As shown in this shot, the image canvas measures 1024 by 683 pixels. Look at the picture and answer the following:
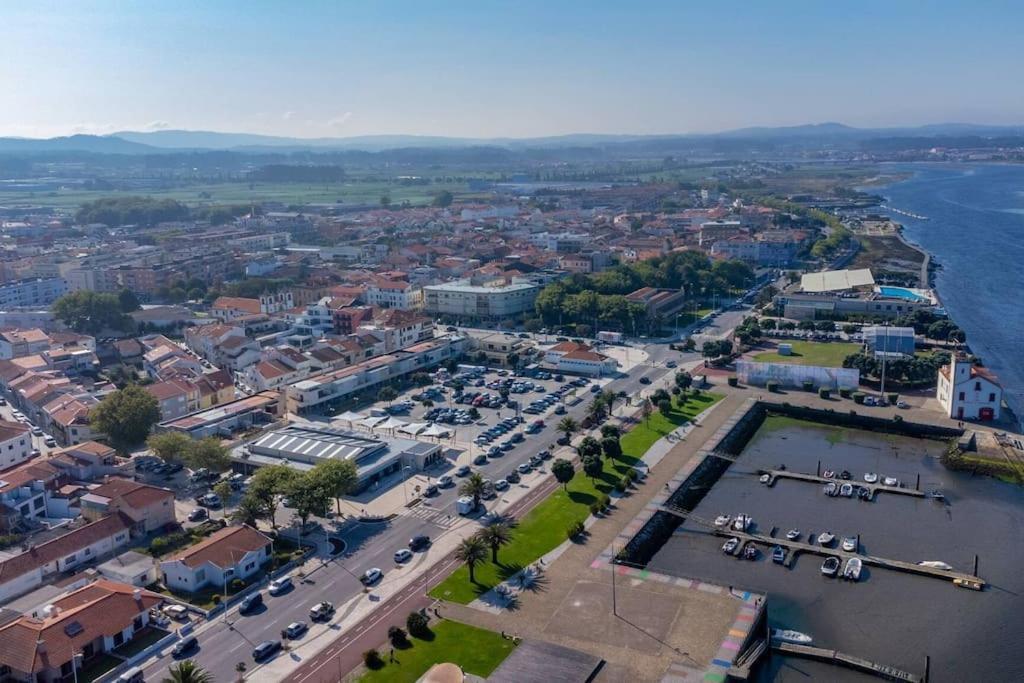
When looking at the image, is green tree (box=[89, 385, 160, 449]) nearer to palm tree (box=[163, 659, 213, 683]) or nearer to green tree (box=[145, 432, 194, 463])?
green tree (box=[145, 432, 194, 463])

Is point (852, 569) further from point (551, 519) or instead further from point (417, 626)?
point (417, 626)

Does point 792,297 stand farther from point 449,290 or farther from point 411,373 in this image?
point 411,373

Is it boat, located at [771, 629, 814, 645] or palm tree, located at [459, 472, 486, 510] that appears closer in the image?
boat, located at [771, 629, 814, 645]

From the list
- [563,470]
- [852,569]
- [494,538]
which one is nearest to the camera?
[494,538]

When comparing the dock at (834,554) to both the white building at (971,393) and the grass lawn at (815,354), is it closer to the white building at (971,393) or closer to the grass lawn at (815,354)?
the white building at (971,393)

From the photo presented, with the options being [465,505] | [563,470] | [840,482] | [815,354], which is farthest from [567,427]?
[815,354]

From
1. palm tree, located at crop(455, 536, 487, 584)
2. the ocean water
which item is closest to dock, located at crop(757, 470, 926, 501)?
the ocean water
